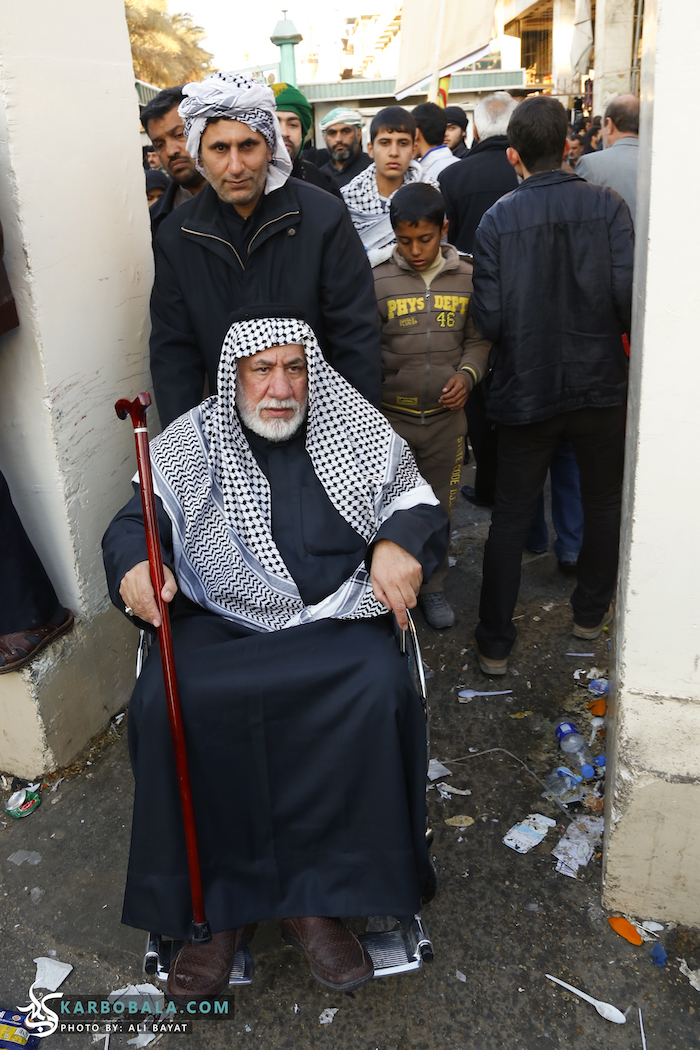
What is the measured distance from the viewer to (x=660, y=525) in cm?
185

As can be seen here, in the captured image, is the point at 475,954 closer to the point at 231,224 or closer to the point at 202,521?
the point at 202,521

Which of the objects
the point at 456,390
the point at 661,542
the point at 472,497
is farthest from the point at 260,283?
the point at 472,497

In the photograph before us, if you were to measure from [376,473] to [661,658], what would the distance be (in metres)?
0.93

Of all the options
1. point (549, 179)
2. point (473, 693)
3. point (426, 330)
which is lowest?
point (473, 693)

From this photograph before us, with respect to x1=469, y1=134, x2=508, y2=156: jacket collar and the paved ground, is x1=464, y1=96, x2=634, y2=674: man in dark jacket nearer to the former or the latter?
the paved ground

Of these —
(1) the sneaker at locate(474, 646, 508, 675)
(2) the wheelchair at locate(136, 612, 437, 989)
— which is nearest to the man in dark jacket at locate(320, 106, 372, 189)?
(1) the sneaker at locate(474, 646, 508, 675)

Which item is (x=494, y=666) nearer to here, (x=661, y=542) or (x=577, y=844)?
(x=577, y=844)

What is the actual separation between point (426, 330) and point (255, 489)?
1.31m

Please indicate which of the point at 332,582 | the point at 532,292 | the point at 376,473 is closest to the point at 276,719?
the point at 332,582

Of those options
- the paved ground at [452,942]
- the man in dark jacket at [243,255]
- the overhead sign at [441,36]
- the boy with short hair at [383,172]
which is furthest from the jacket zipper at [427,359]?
the overhead sign at [441,36]

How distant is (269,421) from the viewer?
7.42 ft

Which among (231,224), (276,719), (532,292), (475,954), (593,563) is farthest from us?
(593,563)

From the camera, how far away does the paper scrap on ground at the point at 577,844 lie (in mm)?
2383

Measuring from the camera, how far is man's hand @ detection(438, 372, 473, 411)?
3184mm
